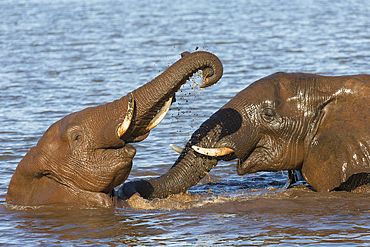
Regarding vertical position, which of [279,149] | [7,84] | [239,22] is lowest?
[279,149]

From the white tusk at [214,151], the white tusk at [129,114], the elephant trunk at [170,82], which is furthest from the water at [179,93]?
the white tusk at [129,114]

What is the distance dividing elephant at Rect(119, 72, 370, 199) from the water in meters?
0.28

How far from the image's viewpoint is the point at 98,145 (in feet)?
24.6

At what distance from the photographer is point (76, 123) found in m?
7.51

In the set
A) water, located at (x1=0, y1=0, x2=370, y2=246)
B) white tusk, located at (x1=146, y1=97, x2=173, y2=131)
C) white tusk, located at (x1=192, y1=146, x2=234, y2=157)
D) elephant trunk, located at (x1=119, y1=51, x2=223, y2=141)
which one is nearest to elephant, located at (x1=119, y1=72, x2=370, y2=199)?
white tusk, located at (x1=192, y1=146, x2=234, y2=157)

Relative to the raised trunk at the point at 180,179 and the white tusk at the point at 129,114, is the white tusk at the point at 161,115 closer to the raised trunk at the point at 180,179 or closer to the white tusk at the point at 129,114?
the white tusk at the point at 129,114

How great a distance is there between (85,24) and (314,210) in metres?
29.4

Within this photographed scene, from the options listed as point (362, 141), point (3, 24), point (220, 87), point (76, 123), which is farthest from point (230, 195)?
point (3, 24)

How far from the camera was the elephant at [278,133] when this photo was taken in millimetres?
8328

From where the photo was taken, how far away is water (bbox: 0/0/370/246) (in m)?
7.28

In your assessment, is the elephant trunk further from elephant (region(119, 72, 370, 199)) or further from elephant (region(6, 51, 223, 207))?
elephant (region(119, 72, 370, 199))

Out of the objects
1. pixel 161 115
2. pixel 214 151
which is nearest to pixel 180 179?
pixel 214 151

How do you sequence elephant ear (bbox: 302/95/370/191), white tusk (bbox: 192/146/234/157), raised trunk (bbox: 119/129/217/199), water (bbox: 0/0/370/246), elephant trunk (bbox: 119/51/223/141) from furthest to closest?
1. raised trunk (bbox: 119/129/217/199)
2. white tusk (bbox: 192/146/234/157)
3. elephant ear (bbox: 302/95/370/191)
4. water (bbox: 0/0/370/246)
5. elephant trunk (bbox: 119/51/223/141)

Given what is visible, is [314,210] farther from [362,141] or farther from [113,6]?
[113,6]
